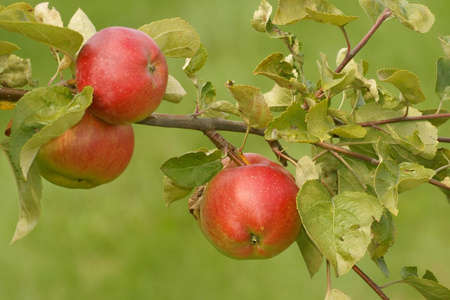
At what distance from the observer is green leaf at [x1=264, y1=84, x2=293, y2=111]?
1217 millimetres

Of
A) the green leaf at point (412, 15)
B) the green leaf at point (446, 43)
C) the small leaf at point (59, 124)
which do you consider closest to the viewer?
the small leaf at point (59, 124)

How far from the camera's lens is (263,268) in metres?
2.75

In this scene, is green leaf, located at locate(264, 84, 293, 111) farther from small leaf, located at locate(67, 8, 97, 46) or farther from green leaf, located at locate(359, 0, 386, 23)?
small leaf, located at locate(67, 8, 97, 46)

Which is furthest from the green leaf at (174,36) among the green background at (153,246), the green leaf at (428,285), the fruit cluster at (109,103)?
the green background at (153,246)

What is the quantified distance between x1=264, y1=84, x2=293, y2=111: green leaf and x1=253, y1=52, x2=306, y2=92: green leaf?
0.08m

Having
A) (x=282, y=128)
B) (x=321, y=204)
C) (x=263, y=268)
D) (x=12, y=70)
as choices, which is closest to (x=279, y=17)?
(x=282, y=128)

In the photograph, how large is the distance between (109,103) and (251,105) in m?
0.21

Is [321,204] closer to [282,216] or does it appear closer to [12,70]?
[282,216]

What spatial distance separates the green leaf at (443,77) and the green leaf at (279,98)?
25 centimetres

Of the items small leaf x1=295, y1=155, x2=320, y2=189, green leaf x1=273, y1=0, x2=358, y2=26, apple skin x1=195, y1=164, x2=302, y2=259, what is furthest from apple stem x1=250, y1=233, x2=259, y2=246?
green leaf x1=273, y1=0, x2=358, y2=26

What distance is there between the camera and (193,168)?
3.42 feet

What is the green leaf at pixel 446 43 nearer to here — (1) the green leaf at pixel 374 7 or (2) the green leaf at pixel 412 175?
(1) the green leaf at pixel 374 7

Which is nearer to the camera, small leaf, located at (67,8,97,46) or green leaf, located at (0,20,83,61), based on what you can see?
green leaf, located at (0,20,83,61)

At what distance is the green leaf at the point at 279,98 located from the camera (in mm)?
1217
